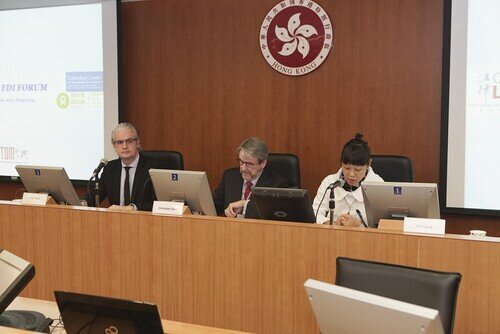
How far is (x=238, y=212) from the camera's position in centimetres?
350

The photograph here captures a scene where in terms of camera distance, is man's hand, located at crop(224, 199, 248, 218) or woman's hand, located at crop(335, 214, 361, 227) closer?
woman's hand, located at crop(335, 214, 361, 227)

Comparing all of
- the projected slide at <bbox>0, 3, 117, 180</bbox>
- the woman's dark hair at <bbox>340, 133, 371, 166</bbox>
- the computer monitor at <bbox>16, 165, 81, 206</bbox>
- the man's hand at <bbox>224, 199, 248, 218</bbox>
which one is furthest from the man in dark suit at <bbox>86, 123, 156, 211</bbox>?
the woman's dark hair at <bbox>340, 133, 371, 166</bbox>

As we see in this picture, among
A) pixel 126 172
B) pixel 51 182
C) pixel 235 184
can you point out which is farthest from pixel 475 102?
pixel 51 182

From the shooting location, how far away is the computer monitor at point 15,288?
1.74 m

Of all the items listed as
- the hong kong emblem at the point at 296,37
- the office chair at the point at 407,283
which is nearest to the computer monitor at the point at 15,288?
the office chair at the point at 407,283

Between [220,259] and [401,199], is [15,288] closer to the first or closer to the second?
[220,259]

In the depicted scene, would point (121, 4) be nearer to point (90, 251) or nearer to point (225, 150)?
point (225, 150)

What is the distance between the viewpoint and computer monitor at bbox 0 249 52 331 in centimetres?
174

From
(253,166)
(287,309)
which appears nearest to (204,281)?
(287,309)

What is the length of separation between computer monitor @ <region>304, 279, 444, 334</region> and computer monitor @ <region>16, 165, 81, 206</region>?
7.34 feet

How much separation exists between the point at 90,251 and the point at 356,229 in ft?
4.12

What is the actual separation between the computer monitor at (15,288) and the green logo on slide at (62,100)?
3.23 metres

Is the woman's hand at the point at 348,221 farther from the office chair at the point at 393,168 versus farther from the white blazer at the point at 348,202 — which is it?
the office chair at the point at 393,168

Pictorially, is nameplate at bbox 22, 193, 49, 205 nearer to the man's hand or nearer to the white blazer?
the man's hand
